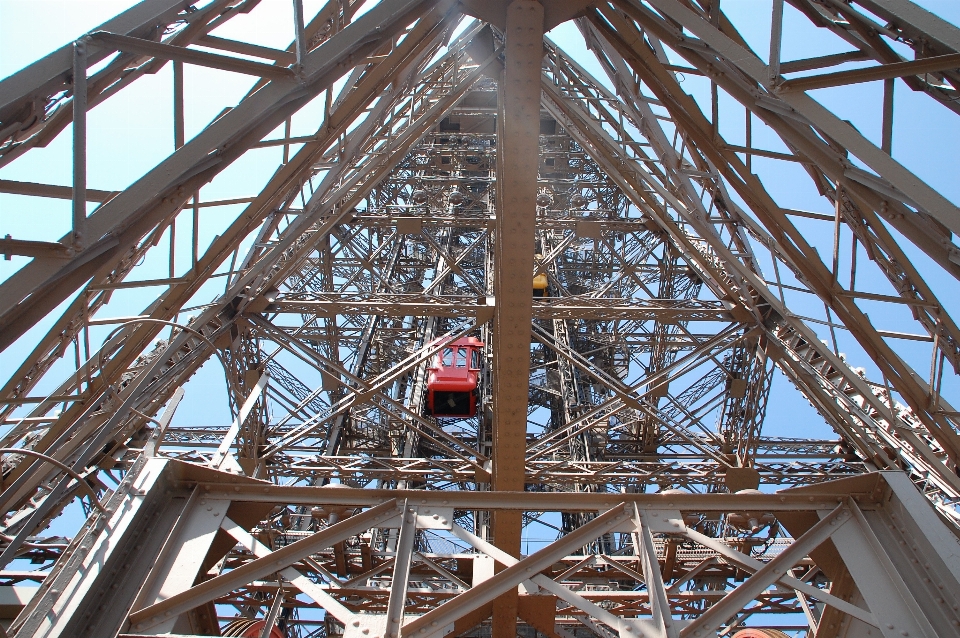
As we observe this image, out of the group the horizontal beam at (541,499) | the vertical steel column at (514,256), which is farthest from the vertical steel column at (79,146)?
the vertical steel column at (514,256)

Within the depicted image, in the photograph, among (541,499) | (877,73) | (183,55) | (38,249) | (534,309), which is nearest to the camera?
A: (38,249)

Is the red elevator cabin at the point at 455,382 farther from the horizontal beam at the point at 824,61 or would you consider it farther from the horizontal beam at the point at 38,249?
the horizontal beam at the point at 38,249

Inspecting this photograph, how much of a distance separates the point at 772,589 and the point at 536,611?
12.6 ft

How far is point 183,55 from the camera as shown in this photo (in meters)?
4.47

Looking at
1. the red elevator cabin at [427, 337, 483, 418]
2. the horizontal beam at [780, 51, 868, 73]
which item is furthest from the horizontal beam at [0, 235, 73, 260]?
the red elevator cabin at [427, 337, 483, 418]

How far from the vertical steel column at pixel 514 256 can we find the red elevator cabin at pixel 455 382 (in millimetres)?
11228

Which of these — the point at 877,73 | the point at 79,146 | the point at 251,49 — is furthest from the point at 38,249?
the point at 877,73

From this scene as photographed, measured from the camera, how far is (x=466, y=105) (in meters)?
27.8

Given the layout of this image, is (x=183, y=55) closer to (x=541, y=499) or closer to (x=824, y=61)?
(x=541, y=499)

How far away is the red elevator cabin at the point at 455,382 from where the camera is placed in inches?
814

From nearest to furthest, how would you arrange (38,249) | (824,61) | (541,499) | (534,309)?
(38,249) < (824,61) < (541,499) < (534,309)

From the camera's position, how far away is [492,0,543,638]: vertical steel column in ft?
20.0

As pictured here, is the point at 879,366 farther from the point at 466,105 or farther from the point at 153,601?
the point at 466,105

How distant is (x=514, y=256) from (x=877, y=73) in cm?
357
